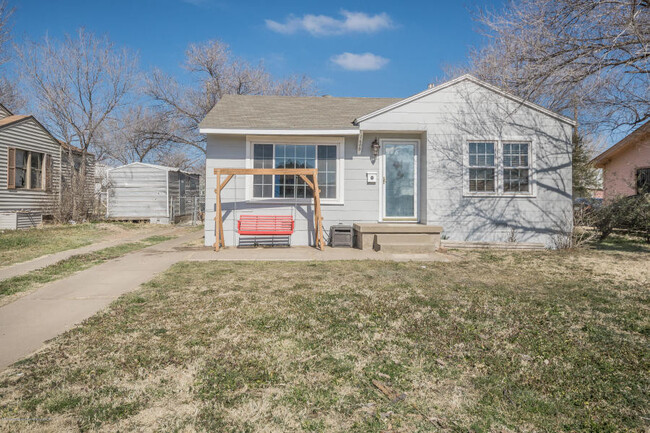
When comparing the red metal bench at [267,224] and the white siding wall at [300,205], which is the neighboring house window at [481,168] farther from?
the red metal bench at [267,224]

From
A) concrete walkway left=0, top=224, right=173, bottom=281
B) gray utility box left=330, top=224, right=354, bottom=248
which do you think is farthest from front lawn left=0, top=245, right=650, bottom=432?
gray utility box left=330, top=224, right=354, bottom=248

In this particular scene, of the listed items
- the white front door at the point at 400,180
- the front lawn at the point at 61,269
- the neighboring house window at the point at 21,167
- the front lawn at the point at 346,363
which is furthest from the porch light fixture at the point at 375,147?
the neighboring house window at the point at 21,167

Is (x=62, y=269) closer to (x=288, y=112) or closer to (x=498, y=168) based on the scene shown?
(x=288, y=112)

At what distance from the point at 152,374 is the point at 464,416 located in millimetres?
2004

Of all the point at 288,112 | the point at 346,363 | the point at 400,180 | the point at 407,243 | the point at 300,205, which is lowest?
the point at 346,363

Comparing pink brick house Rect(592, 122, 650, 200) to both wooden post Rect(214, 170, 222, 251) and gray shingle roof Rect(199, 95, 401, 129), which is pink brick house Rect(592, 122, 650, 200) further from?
wooden post Rect(214, 170, 222, 251)

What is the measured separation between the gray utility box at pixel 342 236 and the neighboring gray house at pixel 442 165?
1.14 feet

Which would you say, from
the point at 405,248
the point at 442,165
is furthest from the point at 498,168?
the point at 405,248

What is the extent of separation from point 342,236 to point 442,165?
9.82 ft

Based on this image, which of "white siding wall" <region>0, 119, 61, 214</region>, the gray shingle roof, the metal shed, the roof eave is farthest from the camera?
the metal shed

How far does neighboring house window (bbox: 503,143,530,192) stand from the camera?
28.7ft

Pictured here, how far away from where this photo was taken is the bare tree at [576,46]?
7750 millimetres

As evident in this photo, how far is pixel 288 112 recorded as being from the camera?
936 cm

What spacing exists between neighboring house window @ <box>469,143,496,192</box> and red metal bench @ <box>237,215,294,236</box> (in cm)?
456
